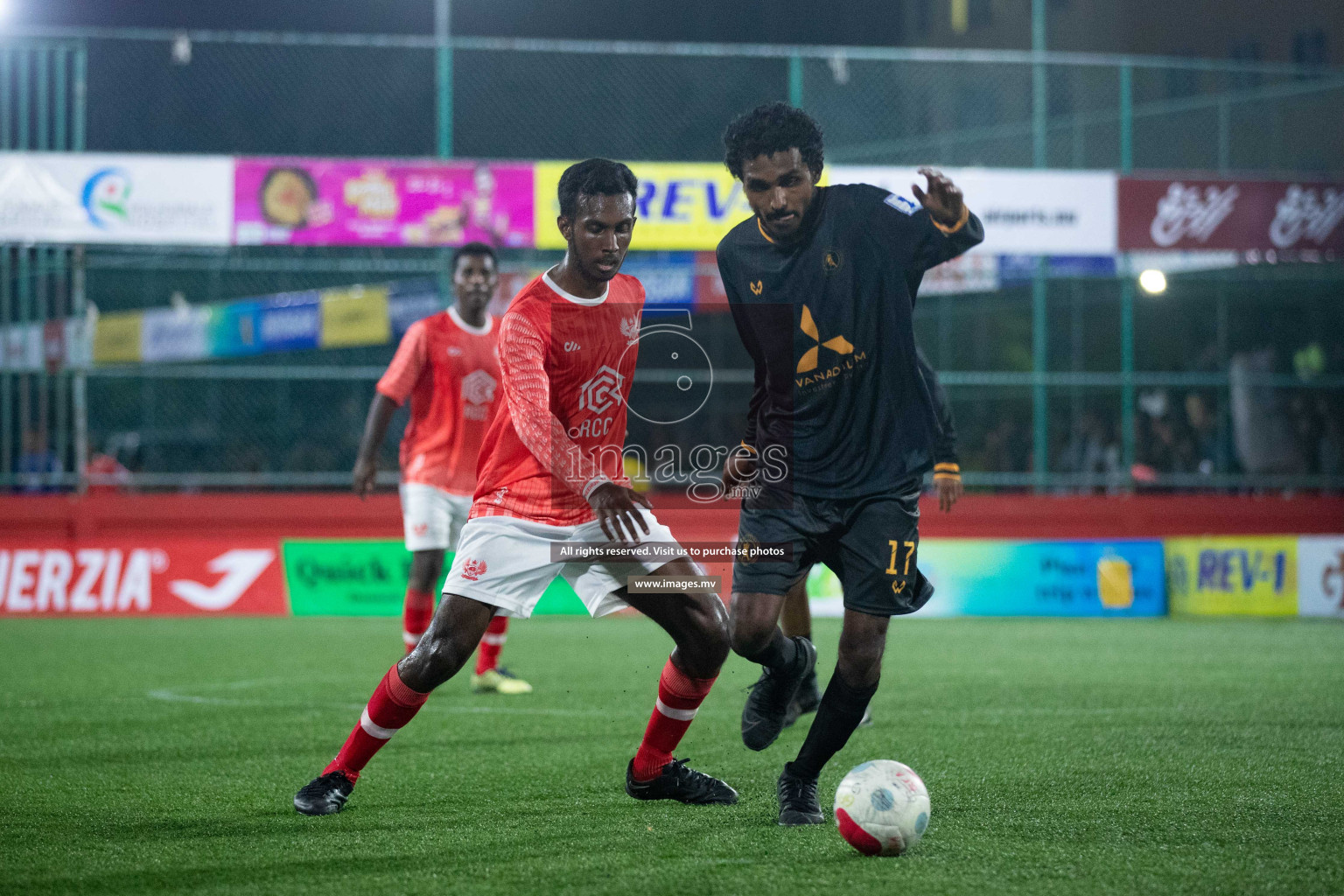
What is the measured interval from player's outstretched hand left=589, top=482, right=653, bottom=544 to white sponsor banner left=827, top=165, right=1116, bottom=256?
11738 millimetres

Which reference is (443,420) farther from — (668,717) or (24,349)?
(24,349)

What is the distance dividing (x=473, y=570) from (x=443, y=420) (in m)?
3.63

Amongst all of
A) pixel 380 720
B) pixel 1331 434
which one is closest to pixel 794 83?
pixel 1331 434

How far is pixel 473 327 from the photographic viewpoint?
7.74m

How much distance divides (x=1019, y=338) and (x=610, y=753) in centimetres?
1821

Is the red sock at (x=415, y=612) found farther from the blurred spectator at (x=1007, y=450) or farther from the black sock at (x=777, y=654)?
the blurred spectator at (x=1007, y=450)

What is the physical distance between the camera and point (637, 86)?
68.0ft

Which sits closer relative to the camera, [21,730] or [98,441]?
[21,730]

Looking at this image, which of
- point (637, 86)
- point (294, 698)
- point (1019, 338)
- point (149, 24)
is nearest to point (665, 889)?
point (294, 698)

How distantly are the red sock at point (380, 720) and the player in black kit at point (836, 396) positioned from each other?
107 cm

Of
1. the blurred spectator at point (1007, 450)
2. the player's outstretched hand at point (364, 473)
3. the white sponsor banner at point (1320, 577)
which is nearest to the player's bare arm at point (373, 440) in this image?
the player's outstretched hand at point (364, 473)

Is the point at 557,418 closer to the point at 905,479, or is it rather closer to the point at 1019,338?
the point at 905,479

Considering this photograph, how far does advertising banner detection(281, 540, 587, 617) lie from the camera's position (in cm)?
1342

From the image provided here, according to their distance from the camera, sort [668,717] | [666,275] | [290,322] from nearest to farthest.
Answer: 1. [668,717]
2. [666,275]
3. [290,322]
